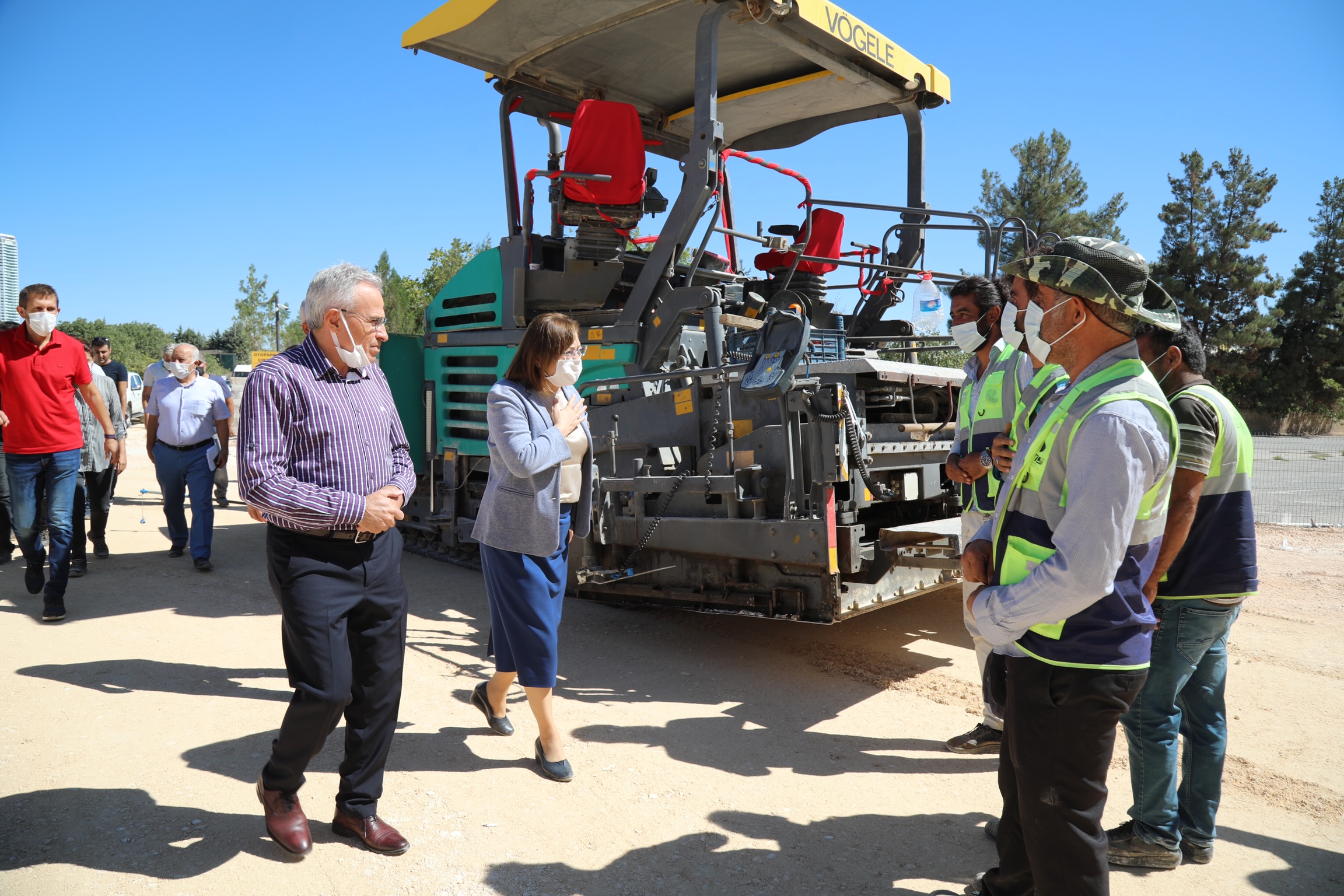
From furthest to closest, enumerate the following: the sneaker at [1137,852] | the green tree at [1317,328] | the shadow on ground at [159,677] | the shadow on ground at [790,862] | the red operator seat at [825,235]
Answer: the green tree at [1317,328]
the red operator seat at [825,235]
the shadow on ground at [159,677]
the sneaker at [1137,852]
the shadow on ground at [790,862]

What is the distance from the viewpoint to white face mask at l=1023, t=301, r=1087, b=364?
2.06 meters

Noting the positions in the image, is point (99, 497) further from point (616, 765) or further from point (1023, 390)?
point (1023, 390)

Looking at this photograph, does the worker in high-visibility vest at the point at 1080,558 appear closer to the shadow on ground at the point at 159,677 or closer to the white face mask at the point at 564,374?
the white face mask at the point at 564,374

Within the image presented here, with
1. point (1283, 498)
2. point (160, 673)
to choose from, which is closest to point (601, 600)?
point (160, 673)

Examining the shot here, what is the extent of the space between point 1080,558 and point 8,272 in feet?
97.9

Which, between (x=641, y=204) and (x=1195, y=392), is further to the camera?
(x=641, y=204)

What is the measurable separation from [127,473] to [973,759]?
47.4 ft

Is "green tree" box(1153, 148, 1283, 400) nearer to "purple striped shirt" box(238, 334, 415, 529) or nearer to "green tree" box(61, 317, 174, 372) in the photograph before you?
"purple striped shirt" box(238, 334, 415, 529)

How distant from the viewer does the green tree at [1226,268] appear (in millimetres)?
34719

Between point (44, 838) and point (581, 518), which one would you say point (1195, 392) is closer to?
point (581, 518)

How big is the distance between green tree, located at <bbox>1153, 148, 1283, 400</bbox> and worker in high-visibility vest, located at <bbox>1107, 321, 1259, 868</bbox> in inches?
1477

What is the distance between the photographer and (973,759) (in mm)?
3662

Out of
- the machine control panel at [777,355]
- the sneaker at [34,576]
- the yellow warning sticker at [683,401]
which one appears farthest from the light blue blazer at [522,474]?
the sneaker at [34,576]

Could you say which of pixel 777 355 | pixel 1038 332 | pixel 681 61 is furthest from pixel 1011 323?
pixel 681 61
